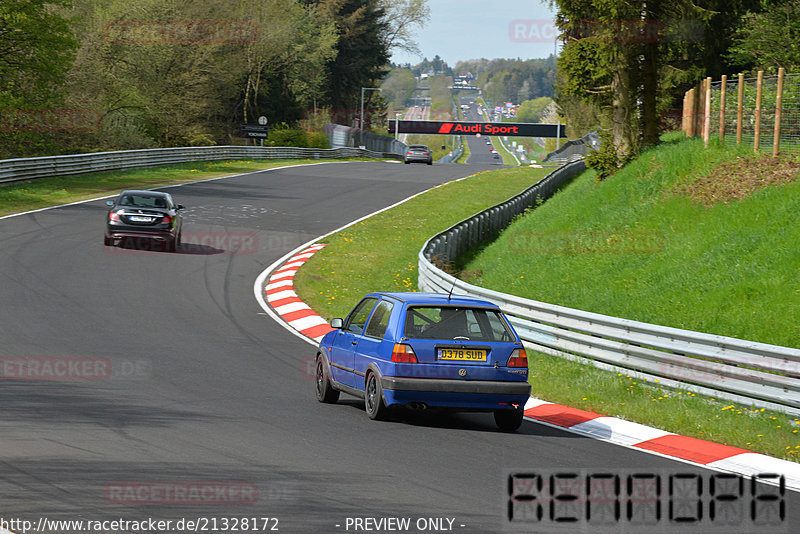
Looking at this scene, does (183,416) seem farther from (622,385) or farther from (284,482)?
(622,385)

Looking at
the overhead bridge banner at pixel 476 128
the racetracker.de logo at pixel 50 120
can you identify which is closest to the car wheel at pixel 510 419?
the racetracker.de logo at pixel 50 120

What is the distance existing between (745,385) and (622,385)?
1.77 metres

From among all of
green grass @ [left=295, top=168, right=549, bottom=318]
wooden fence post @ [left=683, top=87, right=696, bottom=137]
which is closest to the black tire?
green grass @ [left=295, top=168, right=549, bottom=318]

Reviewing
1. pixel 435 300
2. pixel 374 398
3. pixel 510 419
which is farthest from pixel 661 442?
pixel 374 398

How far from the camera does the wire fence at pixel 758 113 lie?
21250mm

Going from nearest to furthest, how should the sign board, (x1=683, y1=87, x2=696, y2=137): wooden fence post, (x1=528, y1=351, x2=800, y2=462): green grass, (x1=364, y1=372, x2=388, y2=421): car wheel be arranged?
1. (x1=364, y1=372, x2=388, y2=421): car wheel
2. (x1=528, y1=351, x2=800, y2=462): green grass
3. (x1=683, y1=87, x2=696, y2=137): wooden fence post
4. the sign board

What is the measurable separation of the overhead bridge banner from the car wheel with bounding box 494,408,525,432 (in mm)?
104861

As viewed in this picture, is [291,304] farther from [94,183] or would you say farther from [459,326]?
[94,183]

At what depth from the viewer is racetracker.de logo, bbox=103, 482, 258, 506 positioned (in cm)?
655

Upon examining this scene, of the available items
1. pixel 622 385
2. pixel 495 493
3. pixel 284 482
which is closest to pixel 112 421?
pixel 284 482

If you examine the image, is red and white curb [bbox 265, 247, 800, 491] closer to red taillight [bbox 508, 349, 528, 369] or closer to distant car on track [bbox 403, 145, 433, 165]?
red taillight [bbox 508, 349, 528, 369]

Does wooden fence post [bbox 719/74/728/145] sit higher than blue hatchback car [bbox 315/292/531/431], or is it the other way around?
wooden fence post [bbox 719/74/728/145]

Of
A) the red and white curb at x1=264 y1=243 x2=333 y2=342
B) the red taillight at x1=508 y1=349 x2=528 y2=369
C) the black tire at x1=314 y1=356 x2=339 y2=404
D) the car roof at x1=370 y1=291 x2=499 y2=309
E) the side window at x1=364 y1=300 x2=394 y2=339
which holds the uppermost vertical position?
the car roof at x1=370 y1=291 x2=499 y2=309

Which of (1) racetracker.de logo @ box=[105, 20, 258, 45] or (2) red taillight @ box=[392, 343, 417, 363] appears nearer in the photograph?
(2) red taillight @ box=[392, 343, 417, 363]
